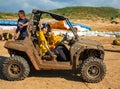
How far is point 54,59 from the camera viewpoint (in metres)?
9.77

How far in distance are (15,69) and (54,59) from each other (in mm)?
1139

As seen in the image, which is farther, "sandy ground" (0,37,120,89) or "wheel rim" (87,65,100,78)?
"wheel rim" (87,65,100,78)

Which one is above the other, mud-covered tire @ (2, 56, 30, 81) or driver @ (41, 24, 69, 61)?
driver @ (41, 24, 69, 61)

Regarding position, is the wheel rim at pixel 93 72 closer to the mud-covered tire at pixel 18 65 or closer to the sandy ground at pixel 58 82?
the sandy ground at pixel 58 82

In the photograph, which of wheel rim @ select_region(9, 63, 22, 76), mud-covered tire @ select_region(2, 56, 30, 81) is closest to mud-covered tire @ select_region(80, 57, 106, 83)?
mud-covered tire @ select_region(2, 56, 30, 81)

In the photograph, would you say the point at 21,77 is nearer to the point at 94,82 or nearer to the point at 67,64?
the point at 67,64

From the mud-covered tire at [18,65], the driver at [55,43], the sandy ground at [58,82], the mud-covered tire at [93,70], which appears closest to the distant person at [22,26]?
the driver at [55,43]

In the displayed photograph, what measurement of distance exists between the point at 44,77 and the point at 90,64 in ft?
4.98

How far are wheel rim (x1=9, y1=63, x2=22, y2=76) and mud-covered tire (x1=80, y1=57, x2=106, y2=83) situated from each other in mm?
1747

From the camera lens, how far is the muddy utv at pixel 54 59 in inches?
375

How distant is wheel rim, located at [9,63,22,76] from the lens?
378 inches

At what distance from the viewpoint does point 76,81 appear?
9.69 meters

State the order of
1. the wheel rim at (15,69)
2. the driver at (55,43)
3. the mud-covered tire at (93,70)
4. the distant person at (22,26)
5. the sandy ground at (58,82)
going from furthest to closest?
the distant person at (22,26) → the driver at (55,43) → the wheel rim at (15,69) → the mud-covered tire at (93,70) → the sandy ground at (58,82)

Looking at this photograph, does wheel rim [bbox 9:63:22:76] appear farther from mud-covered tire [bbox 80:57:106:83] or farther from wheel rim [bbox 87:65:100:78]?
wheel rim [bbox 87:65:100:78]
